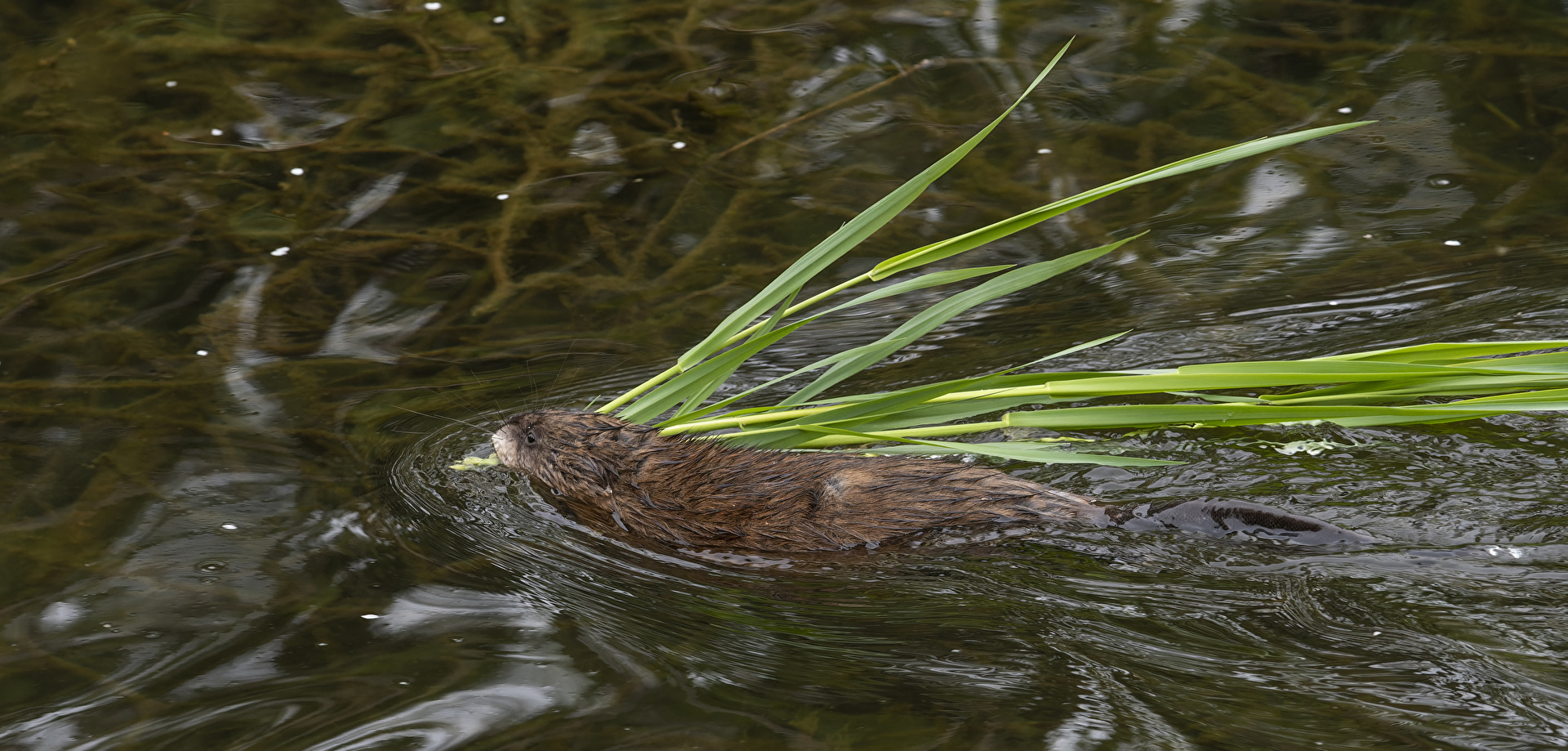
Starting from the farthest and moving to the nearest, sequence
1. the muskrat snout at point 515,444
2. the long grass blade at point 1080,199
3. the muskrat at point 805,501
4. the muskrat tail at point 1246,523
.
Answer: the muskrat snout at point 515,444
the muskrat at point 805,501
the muskrat tail at point 1246,523
the long grass blade at point 1080,199

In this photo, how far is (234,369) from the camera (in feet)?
14.8

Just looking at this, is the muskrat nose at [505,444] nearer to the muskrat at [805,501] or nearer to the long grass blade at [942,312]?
the muskrat at [805,501]

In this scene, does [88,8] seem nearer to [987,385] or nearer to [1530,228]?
[987,385]

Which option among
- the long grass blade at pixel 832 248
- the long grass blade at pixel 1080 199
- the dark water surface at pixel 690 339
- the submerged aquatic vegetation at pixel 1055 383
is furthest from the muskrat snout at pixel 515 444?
the long grass blade at pixel 1080 199

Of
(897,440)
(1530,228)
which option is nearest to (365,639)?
(897,440)

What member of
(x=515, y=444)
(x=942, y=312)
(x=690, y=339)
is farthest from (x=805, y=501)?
(x=690, y=339)

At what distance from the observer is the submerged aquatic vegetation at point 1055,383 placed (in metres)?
2.94

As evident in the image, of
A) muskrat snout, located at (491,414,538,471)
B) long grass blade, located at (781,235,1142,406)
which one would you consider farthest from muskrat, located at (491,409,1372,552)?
long grass blade, located at (781,235,1142,406)

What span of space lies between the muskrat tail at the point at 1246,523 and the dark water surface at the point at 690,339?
0.16 ft

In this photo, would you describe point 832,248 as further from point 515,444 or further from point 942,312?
point 515,444

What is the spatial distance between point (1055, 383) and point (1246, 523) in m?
0.58

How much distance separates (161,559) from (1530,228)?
4.93m

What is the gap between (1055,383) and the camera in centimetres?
317

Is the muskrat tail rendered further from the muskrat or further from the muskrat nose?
the muskrat nose
